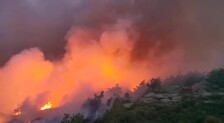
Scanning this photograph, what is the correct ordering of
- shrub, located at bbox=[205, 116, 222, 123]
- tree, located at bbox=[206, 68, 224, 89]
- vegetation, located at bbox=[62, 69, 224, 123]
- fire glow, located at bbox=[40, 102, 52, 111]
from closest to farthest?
1. shrub, located at bbox=[205, 116, 222, 123]
2. vegetation, located at bbox=[62, 69, 224, 123]
3. tree, located at bbox=[206, 68, 224, 89]
4. fire glow, located at bbox=[40, 102, 52, 111]

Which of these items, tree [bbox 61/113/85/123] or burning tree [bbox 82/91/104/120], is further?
burning tree [bbox 82/91/104/120]

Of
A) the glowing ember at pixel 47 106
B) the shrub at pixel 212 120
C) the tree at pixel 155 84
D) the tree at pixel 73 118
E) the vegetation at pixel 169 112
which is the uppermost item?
the glowing ember at pixel 47 106

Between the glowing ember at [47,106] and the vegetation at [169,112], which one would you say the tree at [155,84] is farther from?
the glowing ember at [47,106]

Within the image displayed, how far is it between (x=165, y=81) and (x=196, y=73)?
647 cm

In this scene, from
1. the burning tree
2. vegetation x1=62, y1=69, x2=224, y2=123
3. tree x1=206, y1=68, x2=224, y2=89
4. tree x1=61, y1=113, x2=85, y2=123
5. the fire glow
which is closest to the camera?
vegetation x1=62, y1=69, x2=224, y2=123

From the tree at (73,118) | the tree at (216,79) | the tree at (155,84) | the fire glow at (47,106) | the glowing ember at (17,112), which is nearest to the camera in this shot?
the tree at (73,118)

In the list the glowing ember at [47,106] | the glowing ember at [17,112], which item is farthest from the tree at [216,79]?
the glowing ember at [17,112]

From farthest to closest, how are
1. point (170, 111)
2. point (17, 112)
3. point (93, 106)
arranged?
point (17, 112)
point (93, 106)
point (170, 111)

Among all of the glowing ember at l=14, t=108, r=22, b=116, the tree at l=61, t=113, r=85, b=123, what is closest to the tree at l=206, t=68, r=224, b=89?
the tree at l=61, t=113, r=85, b=123

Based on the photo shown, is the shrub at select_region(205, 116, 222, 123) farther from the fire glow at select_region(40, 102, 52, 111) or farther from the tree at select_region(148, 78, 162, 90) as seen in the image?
the fire glow at select_region(40, 102, 52, 111)

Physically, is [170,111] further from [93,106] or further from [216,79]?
[216,79]

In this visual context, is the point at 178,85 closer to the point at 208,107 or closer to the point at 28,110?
the point at 208,107

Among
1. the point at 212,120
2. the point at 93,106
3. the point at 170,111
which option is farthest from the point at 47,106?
the point at 212,120

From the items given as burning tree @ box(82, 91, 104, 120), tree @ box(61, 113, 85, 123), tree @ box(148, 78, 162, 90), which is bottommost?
tree @ box(61, 113, 85, 123)
